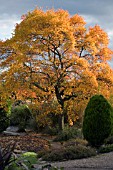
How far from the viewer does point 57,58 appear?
16.8m

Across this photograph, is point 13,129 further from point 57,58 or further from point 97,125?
point 97,125

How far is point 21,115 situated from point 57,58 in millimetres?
5401

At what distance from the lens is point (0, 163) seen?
1584 mm

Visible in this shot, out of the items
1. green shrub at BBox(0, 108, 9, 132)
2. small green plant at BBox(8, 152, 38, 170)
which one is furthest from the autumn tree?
small green plant at BBox(8, 152, 38, 170)

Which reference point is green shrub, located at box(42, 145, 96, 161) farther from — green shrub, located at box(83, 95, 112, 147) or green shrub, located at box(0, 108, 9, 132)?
green shrub, located at box(0, 108, 9, 132)

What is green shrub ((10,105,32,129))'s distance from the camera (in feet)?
65.8

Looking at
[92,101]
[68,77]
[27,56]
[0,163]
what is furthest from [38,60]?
[0,163]

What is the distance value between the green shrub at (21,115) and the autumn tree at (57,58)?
Result: 3413 mm

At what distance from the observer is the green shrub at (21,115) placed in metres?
20.0

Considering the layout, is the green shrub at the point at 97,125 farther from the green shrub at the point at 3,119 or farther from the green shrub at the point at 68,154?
the green shrub at the point at 3,119

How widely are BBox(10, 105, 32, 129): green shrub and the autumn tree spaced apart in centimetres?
341

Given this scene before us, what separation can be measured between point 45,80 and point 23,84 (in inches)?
47.7

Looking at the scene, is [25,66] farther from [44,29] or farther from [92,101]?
[92,101]

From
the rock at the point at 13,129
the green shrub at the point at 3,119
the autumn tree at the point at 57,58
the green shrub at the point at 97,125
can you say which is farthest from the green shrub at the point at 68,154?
the rock at the point at 13,129
